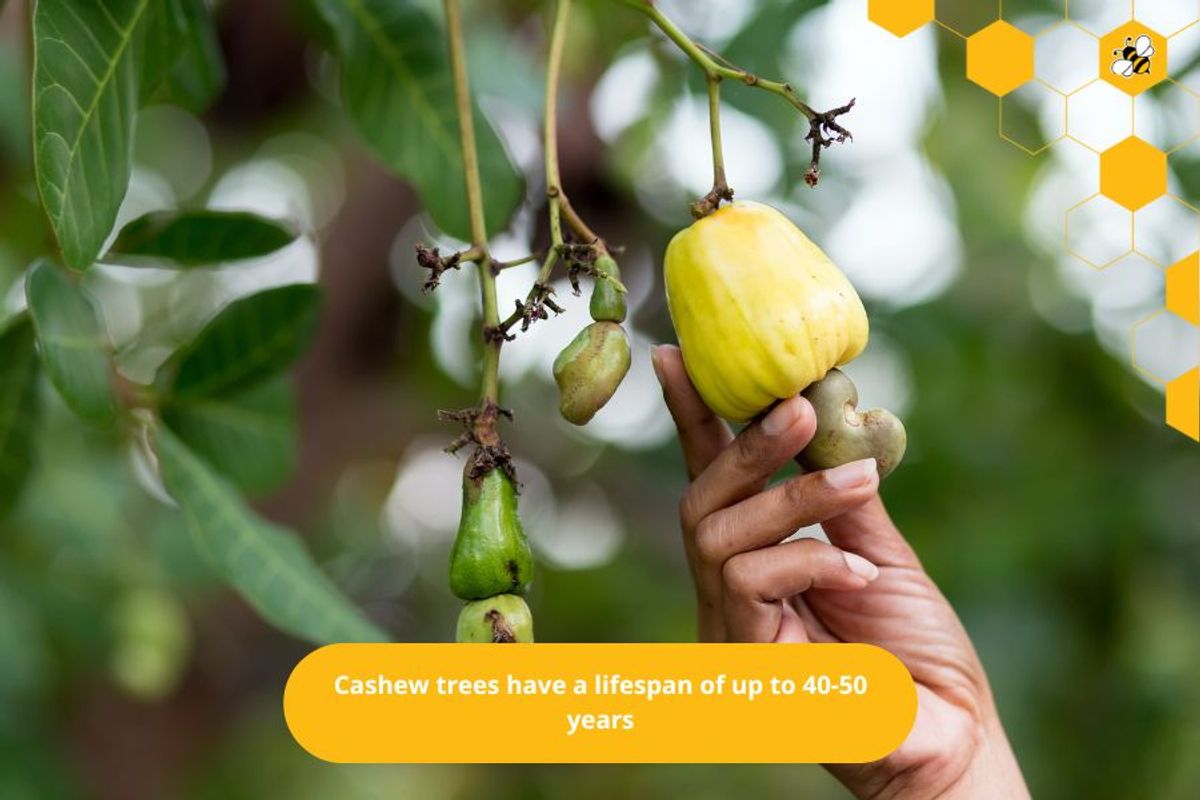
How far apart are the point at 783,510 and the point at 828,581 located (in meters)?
0.12

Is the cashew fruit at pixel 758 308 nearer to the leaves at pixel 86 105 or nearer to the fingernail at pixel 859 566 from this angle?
the fingernail at pixel 859 566

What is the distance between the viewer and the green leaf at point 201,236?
4.30 feet

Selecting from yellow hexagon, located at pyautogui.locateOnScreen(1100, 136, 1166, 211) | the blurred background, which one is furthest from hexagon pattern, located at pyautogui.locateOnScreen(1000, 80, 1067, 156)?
yellow hexagon, located at pyautogui.locateOnScreen(1100, 136, 1166, 211)

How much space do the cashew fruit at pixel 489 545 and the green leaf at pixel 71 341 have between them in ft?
1.37

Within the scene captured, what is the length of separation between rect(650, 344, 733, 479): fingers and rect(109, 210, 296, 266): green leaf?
45 centimetres

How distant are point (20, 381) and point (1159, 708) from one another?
2.49m

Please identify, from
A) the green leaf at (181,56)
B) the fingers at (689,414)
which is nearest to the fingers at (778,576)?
the fingers at (689,414)

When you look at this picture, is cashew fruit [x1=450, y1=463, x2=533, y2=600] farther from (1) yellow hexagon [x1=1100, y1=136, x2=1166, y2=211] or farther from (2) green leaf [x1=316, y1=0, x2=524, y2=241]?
(1) yellow hexagon [x1=1100, y1=136, x2=1166, y2=211]

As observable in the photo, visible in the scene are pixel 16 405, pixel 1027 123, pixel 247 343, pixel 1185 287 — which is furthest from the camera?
pixel 1027 123

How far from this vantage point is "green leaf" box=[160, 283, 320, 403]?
1363 millimetres

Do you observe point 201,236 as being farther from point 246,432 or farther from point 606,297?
point 606,297

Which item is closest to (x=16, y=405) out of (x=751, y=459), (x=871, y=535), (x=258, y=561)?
→ (x=258, y=561)

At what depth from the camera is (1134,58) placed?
138cm

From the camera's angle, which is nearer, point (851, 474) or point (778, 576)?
point (851, 474)
